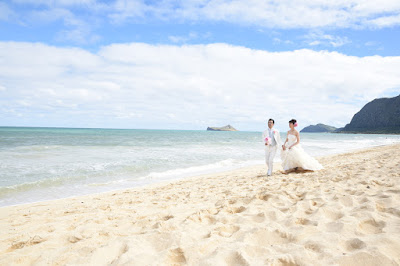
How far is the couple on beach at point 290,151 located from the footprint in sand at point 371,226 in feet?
18.1

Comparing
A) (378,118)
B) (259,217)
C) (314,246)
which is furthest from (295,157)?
(378,118)

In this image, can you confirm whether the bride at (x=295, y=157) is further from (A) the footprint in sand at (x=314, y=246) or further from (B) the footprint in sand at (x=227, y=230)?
(A) the footprint in sand at (x=314, y=246)

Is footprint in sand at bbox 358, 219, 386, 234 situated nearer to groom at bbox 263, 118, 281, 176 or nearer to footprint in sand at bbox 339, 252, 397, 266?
footprint in sand at bbox 339, 252, 397, 266

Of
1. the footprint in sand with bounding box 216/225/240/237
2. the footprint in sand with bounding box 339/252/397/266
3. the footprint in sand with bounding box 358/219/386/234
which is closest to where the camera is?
the footprint in sand with bounding box 339/252/397/266

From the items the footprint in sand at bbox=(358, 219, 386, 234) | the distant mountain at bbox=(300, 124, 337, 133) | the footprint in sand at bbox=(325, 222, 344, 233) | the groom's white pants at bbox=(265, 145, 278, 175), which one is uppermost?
the distant mountain at bbox=(300, 124, 337, 133)

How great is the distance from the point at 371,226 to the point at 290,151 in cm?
598

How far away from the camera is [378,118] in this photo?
339ft

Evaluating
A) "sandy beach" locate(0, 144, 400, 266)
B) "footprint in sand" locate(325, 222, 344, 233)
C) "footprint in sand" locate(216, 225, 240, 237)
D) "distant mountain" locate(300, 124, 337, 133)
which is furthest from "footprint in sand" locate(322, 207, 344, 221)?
"distant mountain" locate(300, 124, 337, 133)

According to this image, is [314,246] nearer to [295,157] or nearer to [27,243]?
[27,243]

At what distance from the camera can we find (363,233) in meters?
2.72

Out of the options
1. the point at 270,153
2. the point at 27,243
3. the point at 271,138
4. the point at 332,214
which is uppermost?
the point at 271,138

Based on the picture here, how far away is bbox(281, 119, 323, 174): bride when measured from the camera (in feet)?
27.8

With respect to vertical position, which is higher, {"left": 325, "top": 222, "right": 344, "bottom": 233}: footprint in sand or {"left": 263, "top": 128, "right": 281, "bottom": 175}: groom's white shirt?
{"left": 263, "top": 128, "right": 281, "bottom": 175}: groom's white shirt

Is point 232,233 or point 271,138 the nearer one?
point 232,233
